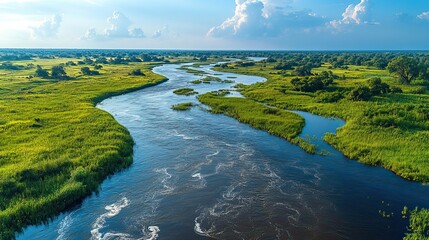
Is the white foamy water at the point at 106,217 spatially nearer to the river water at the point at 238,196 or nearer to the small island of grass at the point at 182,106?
the river water at the point at 238,196

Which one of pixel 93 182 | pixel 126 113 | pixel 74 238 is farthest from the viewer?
pixel 126 113

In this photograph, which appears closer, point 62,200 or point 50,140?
point 62,200

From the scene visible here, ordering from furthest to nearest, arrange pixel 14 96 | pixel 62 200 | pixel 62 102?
1. pixel 14 96
2. pixel 62 102
3. pixel 62 200

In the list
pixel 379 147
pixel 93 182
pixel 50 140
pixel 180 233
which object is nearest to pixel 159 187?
pixel 93 182

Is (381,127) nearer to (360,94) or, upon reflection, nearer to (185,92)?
(360,94)

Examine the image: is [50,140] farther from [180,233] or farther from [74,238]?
[180,233]
